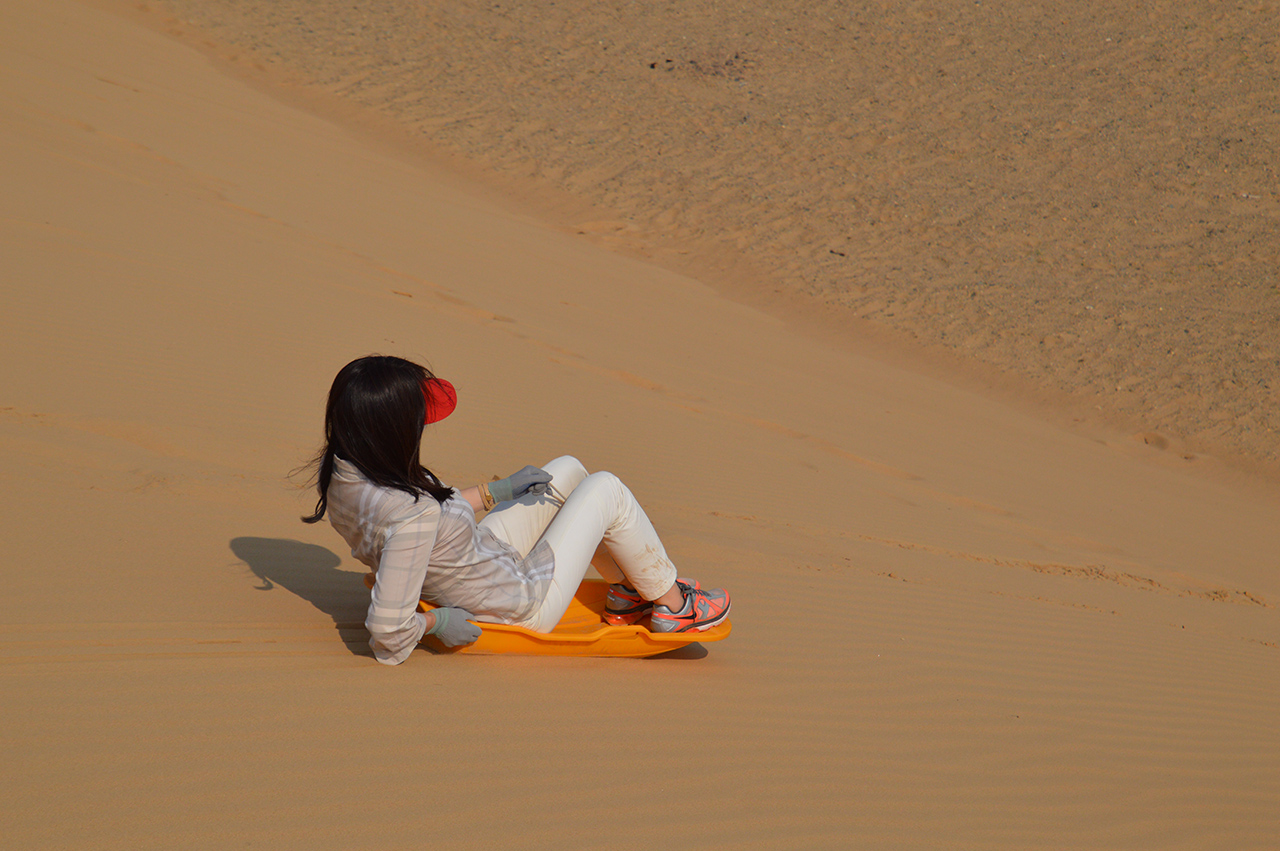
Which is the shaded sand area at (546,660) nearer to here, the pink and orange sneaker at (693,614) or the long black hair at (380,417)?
the pink and orange sneaker at (693,614)

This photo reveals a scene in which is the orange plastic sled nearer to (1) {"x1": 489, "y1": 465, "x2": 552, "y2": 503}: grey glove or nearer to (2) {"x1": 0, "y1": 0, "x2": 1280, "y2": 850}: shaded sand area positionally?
(2) {"x1": 0, "y1": 0, "x2": 1280, "y2": 850}: shaded sand area

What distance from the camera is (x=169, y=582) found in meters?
3.00

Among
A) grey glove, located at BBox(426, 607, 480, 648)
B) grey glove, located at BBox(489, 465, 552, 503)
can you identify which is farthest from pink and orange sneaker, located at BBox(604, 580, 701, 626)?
grey glove, located at BBox(426, 607, 480, 648)

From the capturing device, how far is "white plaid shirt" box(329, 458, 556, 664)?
253 cm

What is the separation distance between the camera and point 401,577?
252 cm

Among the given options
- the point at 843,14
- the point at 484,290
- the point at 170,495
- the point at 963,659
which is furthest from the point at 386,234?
the point at 843,14

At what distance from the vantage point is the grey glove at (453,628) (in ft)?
8.88

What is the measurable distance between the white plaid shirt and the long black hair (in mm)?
59

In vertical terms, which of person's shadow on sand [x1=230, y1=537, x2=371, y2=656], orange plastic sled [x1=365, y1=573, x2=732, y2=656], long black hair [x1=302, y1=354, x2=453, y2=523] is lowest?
person's shadow on sand [x1=230, y1=537, x2=371, y2=656]

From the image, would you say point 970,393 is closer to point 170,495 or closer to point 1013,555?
point 1013,555

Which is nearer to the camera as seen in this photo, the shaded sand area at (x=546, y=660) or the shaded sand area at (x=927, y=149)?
the shaded sand area at (x=546, y=660)

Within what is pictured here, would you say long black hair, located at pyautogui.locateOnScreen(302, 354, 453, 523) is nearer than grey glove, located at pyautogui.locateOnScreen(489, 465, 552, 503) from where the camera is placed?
Yes

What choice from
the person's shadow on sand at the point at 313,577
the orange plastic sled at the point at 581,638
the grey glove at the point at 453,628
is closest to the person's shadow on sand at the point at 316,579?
the person's shadow on sand at the point at 313,577

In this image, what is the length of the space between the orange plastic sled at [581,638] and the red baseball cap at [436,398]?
650mm
